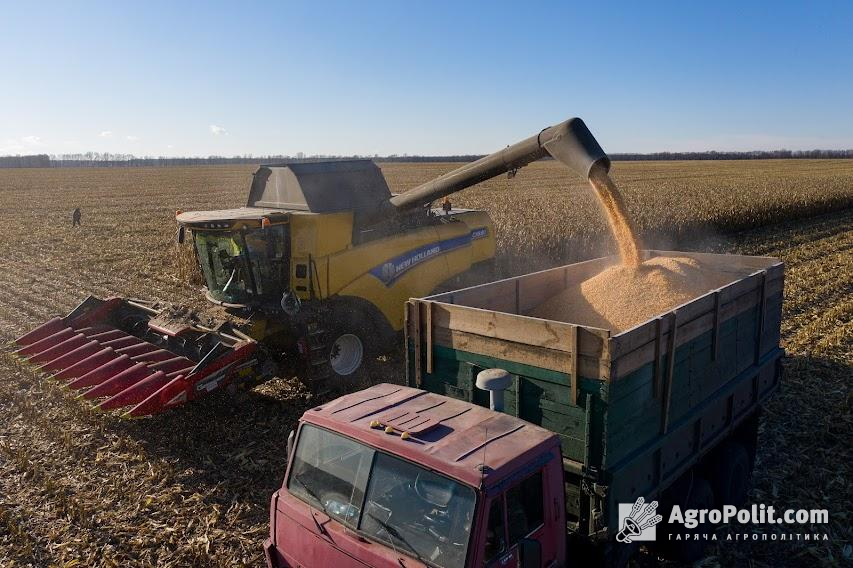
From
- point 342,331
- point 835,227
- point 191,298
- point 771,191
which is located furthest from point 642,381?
point 771,191

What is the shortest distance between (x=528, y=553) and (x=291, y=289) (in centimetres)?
593

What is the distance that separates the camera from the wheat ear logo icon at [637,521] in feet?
13.9

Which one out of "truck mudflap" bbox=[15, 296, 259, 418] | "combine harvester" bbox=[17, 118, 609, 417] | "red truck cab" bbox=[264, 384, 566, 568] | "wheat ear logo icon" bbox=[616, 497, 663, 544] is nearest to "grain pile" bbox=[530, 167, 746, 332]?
"combine harvester" bbox=[17, 118, 609, 417]

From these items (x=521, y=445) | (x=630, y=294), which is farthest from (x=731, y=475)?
(x=521, y=445)

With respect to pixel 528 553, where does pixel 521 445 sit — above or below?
above

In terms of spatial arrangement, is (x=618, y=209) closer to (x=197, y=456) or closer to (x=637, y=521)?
(x=637, y=521)

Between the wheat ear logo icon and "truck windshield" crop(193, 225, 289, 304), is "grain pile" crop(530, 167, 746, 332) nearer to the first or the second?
the wheat ear logo icon

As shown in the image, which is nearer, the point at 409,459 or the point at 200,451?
the point at 409,459

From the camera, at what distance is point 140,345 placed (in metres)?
8.09

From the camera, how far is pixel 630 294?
20.0ft

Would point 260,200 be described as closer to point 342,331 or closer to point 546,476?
point 342,331

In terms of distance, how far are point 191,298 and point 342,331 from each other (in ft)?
21.8

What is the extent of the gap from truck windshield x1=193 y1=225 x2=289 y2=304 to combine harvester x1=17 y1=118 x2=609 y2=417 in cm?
2

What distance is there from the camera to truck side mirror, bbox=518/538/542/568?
3164 mm
